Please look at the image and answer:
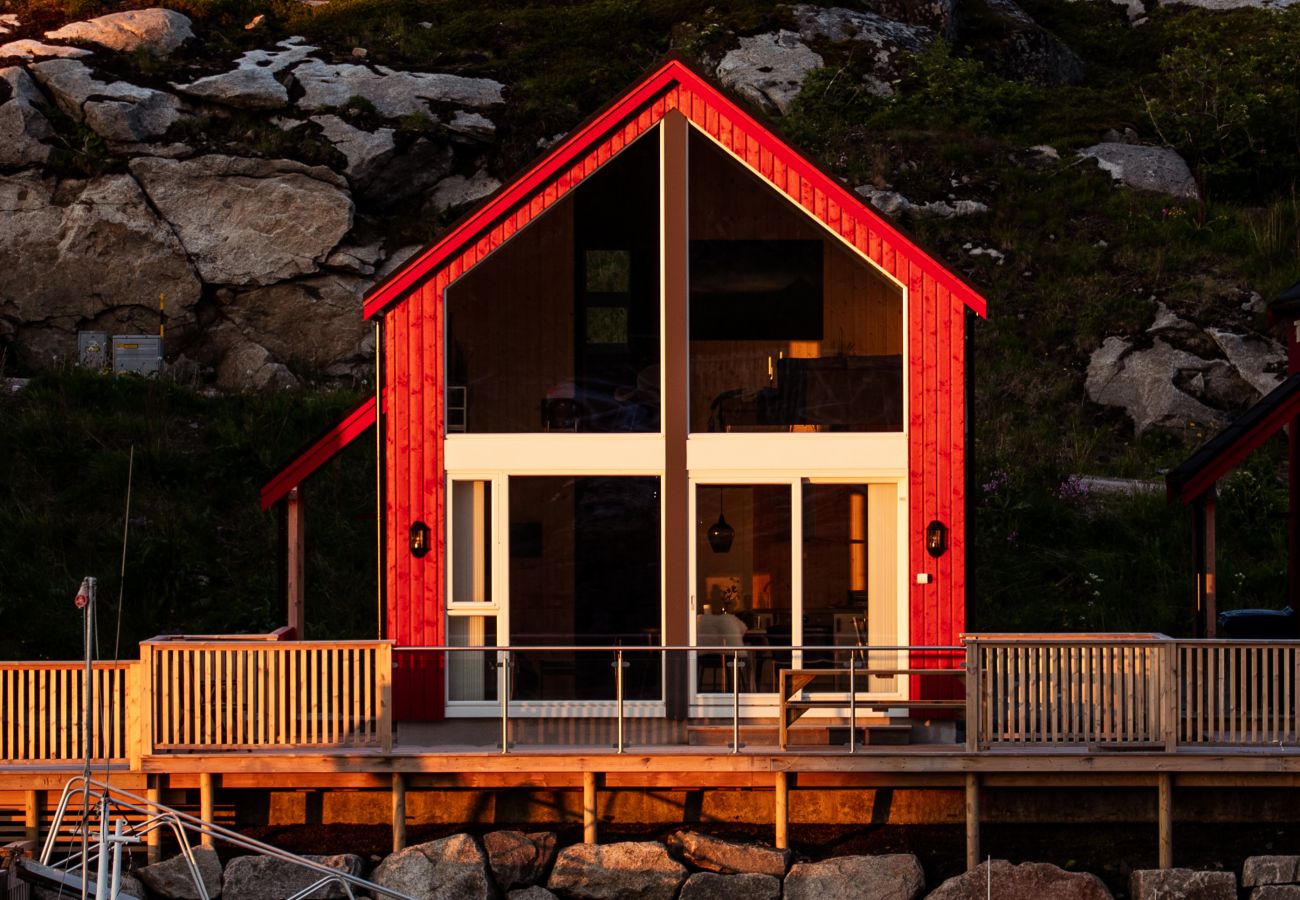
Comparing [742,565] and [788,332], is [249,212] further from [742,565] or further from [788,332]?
[742,565]

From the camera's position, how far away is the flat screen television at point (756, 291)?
17.2 metres

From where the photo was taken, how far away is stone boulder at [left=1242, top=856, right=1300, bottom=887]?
52.0 feet

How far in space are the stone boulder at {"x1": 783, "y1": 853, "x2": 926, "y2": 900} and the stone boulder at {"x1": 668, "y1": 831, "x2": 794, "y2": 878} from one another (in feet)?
0.48

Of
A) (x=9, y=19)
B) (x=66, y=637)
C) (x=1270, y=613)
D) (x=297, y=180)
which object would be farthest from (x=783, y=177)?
(x=9, y=19)

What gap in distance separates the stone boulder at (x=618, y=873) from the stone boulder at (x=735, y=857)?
0.22 m

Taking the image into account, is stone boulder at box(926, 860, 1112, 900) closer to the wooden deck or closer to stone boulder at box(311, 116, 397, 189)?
the wooden deck

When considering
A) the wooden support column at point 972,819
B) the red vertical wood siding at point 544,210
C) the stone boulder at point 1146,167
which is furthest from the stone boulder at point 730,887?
the stone boulder at point 1146,167

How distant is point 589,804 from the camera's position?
16.1 meters

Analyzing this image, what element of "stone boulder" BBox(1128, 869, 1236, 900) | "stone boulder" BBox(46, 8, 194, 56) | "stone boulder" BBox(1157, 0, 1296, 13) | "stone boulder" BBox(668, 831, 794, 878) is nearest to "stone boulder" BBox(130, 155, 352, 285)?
"stone boulder" BBox(46, 8, 194, 56)

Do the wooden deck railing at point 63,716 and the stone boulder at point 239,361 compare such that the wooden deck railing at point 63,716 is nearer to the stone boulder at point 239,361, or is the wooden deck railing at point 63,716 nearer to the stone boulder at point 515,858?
the stone boulder at point 515,858

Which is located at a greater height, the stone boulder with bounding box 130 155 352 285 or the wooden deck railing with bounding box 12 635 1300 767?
the stone boulder with bounding box 130 155 352 285

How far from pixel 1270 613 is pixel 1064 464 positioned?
31.0 ft

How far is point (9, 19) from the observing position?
36.1 metres

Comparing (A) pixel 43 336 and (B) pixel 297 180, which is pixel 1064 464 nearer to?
(B) pixel 297 180
